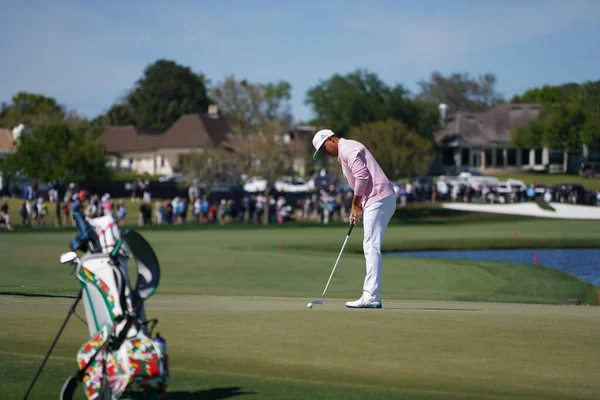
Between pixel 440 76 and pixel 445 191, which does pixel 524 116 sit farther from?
pixel 440 76

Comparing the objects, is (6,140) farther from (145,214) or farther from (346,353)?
(346,353)

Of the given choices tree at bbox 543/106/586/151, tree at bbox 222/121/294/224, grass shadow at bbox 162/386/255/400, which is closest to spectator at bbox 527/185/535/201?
tree at bbox 222/121/294/224

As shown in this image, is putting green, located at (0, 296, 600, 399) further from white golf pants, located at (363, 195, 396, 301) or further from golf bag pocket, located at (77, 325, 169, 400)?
golf bag pocket, located at (77, 325, 169, 400)

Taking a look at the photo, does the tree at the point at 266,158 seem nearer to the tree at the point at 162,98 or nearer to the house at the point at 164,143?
the house at the point at 164,143

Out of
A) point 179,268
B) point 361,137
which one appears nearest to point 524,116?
point 361,137

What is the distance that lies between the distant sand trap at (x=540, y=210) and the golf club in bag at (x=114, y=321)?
57726mm

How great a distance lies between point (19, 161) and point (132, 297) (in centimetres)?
5705

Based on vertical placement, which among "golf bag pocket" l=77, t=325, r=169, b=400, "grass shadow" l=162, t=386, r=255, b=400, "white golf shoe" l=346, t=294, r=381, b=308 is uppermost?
"golf bag pocket" l=77, t=325, r=169, b=400

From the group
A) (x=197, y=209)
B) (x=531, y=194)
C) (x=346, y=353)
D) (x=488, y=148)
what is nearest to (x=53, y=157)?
(x=197, y=209)


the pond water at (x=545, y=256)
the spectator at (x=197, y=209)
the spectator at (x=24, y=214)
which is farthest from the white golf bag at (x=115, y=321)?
the spectator at (x=197, y=209)

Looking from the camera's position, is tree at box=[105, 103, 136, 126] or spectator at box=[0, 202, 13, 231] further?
tree at box=[105, 103, 136, 126]

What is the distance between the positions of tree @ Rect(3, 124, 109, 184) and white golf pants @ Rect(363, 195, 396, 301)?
52558 millimetres

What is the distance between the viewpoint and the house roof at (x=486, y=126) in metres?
112

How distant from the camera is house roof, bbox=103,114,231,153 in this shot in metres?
112
